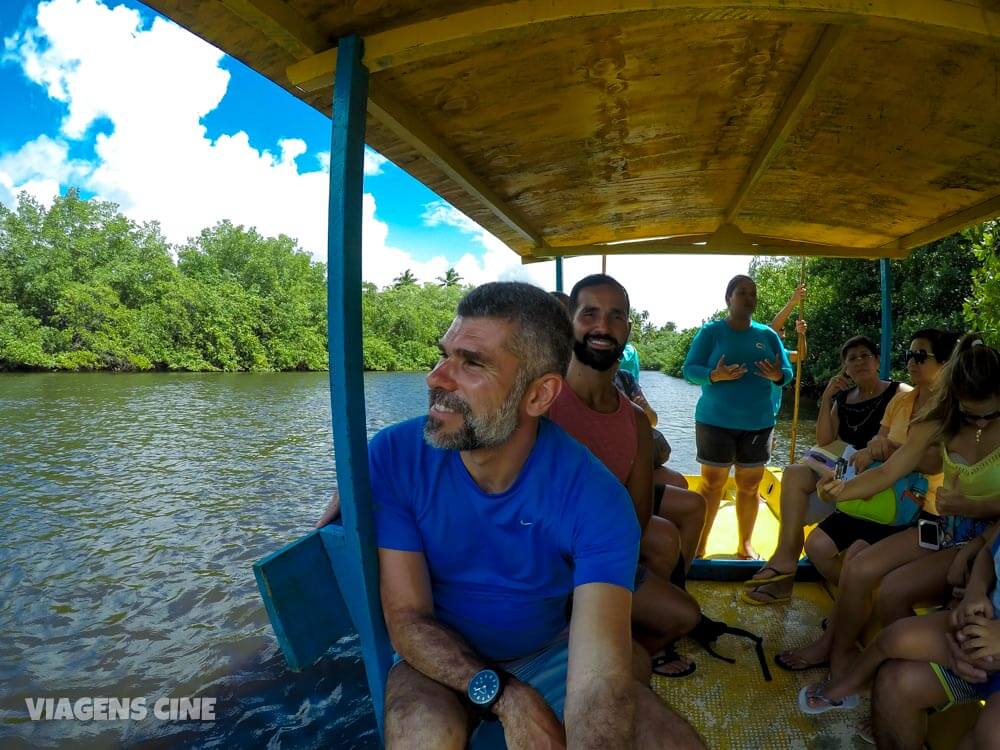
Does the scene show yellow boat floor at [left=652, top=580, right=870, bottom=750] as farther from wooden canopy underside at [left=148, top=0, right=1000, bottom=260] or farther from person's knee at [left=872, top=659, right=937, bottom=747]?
wooden canopy underside at [left=148, top=0, right=1000, bottom=260]

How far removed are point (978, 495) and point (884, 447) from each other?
81 centimetres

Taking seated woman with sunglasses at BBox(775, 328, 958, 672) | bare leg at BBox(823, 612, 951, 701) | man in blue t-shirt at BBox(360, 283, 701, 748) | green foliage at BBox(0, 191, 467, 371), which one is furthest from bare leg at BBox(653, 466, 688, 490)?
green foliage at BBox(0, 191, 467, 371)

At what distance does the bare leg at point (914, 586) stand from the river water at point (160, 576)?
3.07 metres

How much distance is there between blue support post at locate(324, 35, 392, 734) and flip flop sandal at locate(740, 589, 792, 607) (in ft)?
7.21

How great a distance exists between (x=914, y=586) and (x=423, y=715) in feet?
6.36

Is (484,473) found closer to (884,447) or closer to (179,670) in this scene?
(884,447)

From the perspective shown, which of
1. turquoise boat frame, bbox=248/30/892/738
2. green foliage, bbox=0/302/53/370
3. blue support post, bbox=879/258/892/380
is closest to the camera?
turquoise boat frame, bbox=248/30/892/738

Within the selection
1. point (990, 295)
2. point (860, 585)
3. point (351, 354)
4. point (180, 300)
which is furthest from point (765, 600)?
point (180, 300)

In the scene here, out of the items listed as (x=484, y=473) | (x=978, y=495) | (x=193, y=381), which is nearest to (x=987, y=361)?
(x=978, y=495)

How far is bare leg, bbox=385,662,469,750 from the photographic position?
1.29 meters

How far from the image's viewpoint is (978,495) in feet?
6.79

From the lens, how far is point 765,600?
3002 mm

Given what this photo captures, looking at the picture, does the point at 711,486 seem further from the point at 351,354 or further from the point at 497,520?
the point at 351,354

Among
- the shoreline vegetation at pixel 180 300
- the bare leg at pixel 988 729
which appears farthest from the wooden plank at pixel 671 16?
the shoreline vegetation at pixel 180 300
